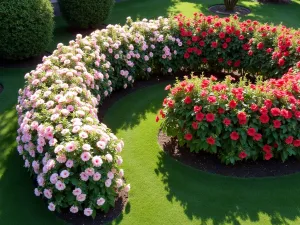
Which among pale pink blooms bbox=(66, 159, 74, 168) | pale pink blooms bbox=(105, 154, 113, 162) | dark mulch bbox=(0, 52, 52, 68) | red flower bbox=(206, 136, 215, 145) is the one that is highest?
pale pink blooms bbox=(105, 154, 113, 162)

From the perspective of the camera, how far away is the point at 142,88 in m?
7.45

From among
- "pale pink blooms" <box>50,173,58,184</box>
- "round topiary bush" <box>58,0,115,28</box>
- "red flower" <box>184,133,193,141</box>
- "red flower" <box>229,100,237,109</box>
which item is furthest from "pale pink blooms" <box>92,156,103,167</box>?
"round topiary bush" <box>58,0,115,28</box>

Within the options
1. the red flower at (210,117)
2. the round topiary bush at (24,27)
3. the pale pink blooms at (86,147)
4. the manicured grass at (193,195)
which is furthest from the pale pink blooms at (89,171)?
the round topiary bush at (24,27)

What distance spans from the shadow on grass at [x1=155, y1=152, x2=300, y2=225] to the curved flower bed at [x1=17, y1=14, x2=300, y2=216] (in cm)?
84

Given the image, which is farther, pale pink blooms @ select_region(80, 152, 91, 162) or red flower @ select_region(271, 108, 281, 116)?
red flower @ select_region(271, 108, 281, 116)

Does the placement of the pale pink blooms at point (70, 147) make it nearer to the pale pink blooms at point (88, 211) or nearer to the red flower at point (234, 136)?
the pale pink blooms at point (88, 211)

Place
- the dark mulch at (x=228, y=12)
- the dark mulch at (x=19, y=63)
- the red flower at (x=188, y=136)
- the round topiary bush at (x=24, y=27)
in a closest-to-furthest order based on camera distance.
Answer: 1. the red flower at (x=188, y=136)
2. the round topiary bush at (x=24, y=27)
3. the dark mulch at (x=19, y=63)
4. the dark mulch at (x=228, y=12)

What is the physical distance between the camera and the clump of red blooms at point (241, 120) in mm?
4926

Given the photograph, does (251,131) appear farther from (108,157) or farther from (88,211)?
(88,211)

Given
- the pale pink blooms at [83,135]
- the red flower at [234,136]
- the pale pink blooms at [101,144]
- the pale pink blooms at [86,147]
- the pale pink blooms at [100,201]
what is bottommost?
the pale pink blooms at [100,201]

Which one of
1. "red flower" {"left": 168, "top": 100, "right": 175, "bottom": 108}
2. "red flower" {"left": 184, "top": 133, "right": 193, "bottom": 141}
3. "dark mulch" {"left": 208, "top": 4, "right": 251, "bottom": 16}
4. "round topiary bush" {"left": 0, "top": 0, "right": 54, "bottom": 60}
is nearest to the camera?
"red flower" {"left": 184, "top": 133, "right": 193, "bottom": 141}

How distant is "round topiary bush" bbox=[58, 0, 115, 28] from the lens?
9.63 metres

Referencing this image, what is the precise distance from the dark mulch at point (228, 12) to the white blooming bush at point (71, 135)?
7.20m

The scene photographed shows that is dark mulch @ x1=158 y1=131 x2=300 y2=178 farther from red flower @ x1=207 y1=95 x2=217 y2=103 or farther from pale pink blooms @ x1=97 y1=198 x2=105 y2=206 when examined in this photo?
pale pink blooms @ x1=97 y1=198 x2=105 y2=206
